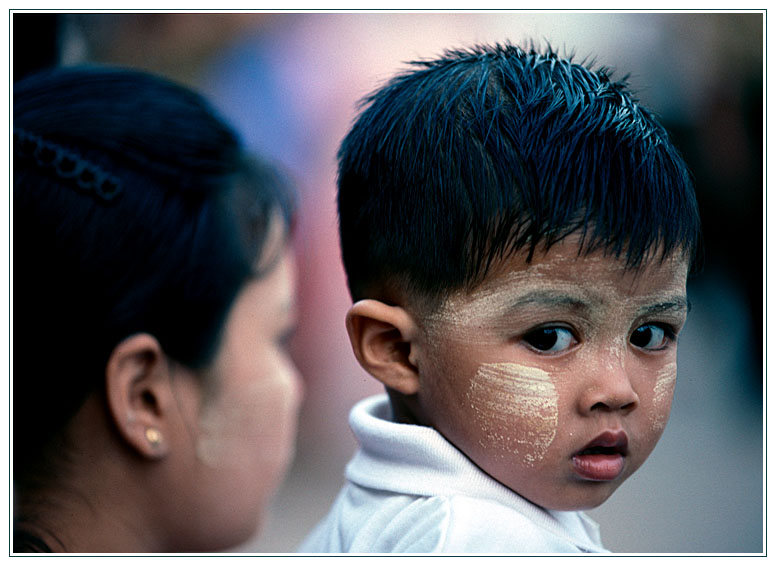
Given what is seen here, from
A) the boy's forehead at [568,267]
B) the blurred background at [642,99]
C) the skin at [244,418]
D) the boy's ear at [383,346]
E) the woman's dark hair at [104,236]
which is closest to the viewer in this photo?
the boy's forehead at [568,267]

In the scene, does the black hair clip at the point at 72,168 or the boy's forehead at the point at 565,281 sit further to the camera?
the black hair clip at the point at 72,168

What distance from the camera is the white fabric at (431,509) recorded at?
109cm

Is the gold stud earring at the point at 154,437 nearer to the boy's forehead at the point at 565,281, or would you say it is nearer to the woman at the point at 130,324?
the woman at the point at 130,324

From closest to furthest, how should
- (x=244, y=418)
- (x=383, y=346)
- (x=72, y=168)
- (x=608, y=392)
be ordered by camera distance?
(x=608, y=392)
(x=383, y=346)
(x=72, y=168)
(x=244, y=418)

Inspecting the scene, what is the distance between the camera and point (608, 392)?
3.57ft

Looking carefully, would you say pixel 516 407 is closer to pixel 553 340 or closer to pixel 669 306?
pixel 553 340

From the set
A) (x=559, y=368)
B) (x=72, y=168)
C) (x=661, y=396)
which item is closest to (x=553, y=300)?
(x=559, y=368)

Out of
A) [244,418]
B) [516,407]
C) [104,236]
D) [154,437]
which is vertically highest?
[516,407]

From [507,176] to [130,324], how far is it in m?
0.72

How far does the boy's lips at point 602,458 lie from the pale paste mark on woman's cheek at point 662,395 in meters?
0.07

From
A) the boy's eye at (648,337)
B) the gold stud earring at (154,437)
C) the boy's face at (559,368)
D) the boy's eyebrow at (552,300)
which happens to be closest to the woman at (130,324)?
the gold stud earring at (154,437)

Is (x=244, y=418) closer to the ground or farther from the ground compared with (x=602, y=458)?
closer to the ground

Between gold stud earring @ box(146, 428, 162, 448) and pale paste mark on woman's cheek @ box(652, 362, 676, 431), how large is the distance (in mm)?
862
